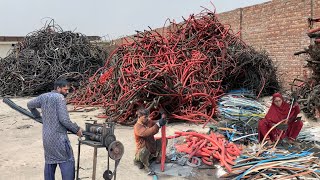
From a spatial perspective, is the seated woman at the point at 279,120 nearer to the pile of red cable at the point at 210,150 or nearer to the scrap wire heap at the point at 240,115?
the scrap wire heap at the point at 240,115

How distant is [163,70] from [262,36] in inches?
203

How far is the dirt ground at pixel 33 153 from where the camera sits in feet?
16.2

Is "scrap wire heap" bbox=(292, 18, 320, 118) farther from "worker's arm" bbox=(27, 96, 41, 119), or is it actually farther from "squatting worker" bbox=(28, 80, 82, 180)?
"worker's arm" bbox=(27, 96, 41, 119)

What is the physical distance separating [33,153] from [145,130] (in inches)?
96.9

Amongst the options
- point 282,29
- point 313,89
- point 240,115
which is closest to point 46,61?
point 282,29

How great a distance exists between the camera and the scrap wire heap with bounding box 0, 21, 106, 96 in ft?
51.1

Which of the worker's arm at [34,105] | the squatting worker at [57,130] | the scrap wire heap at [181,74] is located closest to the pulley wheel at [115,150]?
the squatting worker at [57,130]

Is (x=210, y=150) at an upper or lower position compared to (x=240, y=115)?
lower

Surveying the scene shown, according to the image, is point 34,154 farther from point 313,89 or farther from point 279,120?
point 313,89

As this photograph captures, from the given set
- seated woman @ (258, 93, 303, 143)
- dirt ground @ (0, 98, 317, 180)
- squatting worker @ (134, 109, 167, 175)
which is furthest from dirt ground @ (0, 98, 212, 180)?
seated woman @ (258, 93, 303, 143)

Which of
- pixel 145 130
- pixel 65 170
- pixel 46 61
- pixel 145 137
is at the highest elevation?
pixel 46 61

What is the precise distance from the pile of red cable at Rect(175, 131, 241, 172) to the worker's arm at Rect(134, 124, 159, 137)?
82cm

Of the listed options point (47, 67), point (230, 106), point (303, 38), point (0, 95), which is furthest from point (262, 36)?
point (0, 95)

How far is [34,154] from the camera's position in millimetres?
5996
